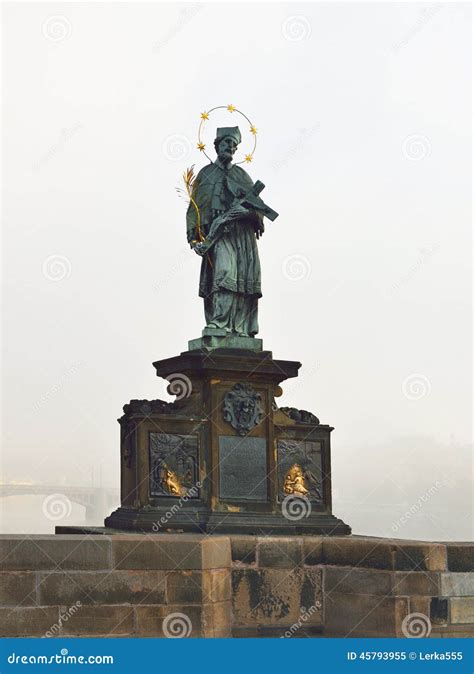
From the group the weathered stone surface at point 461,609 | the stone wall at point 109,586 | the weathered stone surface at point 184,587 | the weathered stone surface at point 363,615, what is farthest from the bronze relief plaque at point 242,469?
the weathered stone surface at point 461,609

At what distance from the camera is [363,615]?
1460cm

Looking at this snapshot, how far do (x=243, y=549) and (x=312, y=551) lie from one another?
986mm

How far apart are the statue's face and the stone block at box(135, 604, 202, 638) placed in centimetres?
670

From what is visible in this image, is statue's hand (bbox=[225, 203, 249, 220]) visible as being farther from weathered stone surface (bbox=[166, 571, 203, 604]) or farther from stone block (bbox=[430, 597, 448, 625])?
stone block (bbox=[430, 597, 448, 625])

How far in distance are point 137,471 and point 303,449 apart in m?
2.47

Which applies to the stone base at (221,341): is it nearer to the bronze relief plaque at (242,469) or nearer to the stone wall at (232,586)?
the bronze relief plaque at (242,469)

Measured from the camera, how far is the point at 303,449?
16.8 metres

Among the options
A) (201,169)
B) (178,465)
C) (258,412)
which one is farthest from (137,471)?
(201,169)

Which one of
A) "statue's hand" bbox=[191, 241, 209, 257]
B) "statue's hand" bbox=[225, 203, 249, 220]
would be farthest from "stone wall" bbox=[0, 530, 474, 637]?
"statue's hand" bbox=[225, 203, 249, 220]

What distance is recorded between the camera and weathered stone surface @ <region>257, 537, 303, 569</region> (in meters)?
15.0

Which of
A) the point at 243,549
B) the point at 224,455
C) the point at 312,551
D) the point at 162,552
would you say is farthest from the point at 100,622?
the point at 224,455

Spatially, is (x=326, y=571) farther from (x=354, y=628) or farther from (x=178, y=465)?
(x=178, y=465)

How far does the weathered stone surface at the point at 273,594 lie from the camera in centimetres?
1473

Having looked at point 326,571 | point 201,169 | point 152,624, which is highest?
point 201,169
